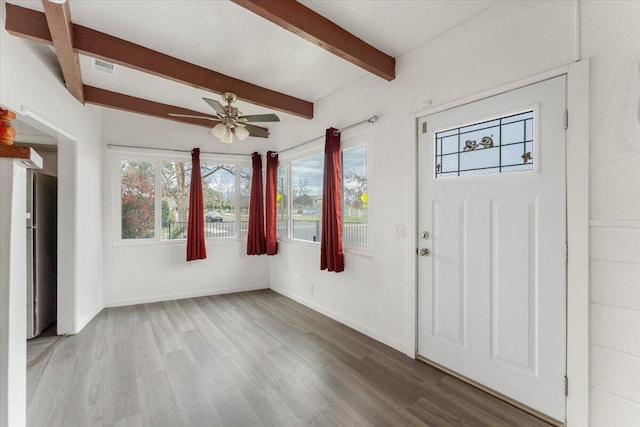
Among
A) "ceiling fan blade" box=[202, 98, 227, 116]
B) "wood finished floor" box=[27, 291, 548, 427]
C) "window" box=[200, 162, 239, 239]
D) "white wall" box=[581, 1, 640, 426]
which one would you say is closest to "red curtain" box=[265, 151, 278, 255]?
"window" box=[200, 162, 239, 239]

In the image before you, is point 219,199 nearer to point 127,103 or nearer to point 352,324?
point 127,103

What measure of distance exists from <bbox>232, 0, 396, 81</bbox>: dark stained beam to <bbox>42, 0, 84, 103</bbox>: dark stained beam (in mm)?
1179

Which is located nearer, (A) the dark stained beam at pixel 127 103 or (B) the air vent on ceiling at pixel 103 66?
(B) the air vent on ceiling at pixel 103 66

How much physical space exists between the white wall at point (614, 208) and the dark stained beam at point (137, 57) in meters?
2.81

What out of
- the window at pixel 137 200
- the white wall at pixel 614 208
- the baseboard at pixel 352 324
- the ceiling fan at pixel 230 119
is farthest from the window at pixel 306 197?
the white wall at pixel 614 208

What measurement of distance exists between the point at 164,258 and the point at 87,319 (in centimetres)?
117

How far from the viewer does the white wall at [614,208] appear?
151cm

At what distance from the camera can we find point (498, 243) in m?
2.08

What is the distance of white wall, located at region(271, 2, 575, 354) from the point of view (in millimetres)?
1872

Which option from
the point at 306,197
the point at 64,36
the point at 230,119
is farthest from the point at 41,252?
the point at 306,197

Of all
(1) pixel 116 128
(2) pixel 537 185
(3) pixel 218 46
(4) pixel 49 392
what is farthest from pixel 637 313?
(1) pixel 116 128

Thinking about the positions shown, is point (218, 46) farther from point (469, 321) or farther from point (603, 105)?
point (469, 321)

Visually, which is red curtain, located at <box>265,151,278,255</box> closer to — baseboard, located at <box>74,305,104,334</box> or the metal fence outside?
the metal fence outside

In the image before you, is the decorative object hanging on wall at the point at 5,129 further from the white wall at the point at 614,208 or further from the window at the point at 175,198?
the window at the point at 175,198
